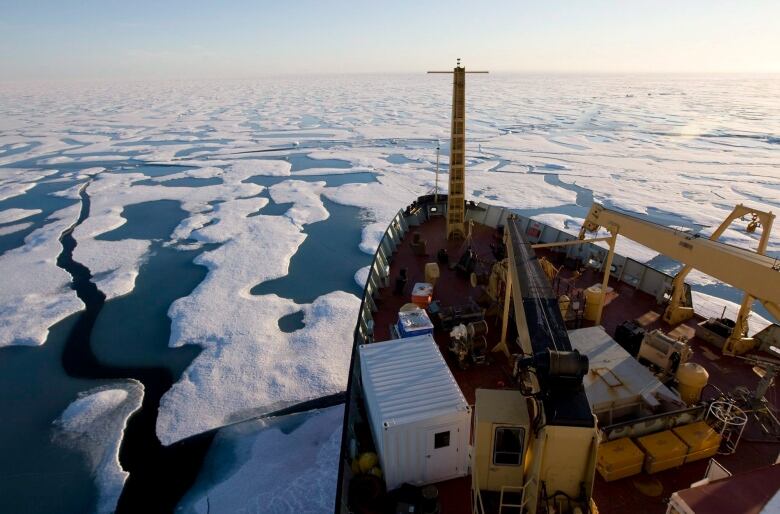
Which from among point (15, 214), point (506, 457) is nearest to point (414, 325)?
point (506, 457)

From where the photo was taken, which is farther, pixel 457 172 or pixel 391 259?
pixel 457 172

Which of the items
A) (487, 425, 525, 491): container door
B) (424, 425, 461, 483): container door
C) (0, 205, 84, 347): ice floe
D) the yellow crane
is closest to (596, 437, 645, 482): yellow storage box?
(487, 425, 525, 491): container door

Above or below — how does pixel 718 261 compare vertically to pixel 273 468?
above

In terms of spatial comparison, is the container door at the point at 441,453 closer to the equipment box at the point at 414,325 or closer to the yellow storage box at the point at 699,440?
the equipment box at the point at 414,325

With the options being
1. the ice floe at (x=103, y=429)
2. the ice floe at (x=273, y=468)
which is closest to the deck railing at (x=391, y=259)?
the ice floe at (x=273, y=468)

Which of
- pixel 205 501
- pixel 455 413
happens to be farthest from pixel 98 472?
pixel 455 413

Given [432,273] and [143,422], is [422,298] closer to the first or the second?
[432,273]

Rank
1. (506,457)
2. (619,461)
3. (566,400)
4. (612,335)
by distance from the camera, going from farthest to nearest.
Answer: (612,335) → (619,461) → (506,457) → (566,400)

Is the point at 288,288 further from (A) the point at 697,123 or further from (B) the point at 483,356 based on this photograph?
(A) the point at 697,123
